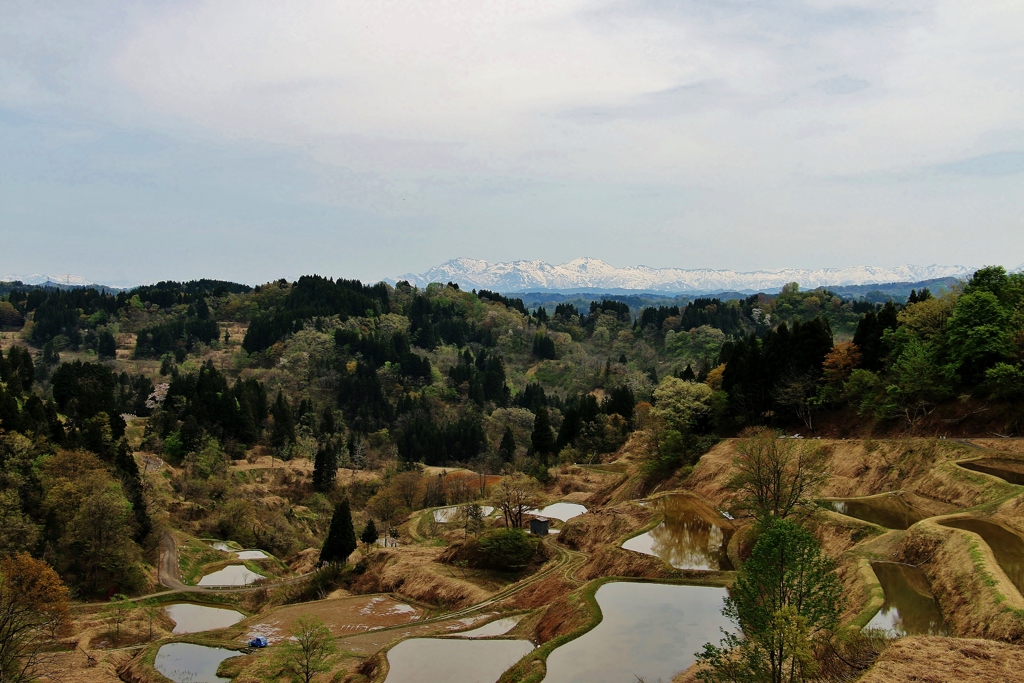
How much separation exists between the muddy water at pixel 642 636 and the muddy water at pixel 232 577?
34796mm

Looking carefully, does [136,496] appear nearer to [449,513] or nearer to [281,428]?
[449,513]

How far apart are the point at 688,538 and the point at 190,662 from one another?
26973 millimetres

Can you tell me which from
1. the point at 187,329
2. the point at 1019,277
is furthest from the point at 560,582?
the point at 187,329

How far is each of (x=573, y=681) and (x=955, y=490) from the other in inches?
866

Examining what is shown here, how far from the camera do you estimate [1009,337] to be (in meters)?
40.7

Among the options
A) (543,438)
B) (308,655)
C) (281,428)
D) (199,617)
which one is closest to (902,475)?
(308,655)

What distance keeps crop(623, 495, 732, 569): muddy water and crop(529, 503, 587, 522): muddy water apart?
12.3 metres

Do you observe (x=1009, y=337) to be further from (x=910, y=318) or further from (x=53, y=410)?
(x=53, y=410)

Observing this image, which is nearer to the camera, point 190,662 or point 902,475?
point 190,662


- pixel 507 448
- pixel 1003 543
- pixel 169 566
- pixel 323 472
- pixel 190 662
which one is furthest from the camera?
pixel 507 448

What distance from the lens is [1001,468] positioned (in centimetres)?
3312

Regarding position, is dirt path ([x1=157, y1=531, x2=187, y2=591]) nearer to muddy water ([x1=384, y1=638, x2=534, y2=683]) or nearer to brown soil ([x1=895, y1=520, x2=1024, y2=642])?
muddy water ([x1=384, y1=638, x2=534, y2=683])

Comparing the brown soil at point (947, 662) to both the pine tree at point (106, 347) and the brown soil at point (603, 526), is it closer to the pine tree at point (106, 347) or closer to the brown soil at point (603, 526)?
the brown soil at point (603, 526)

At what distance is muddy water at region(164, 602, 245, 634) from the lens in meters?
42.8
